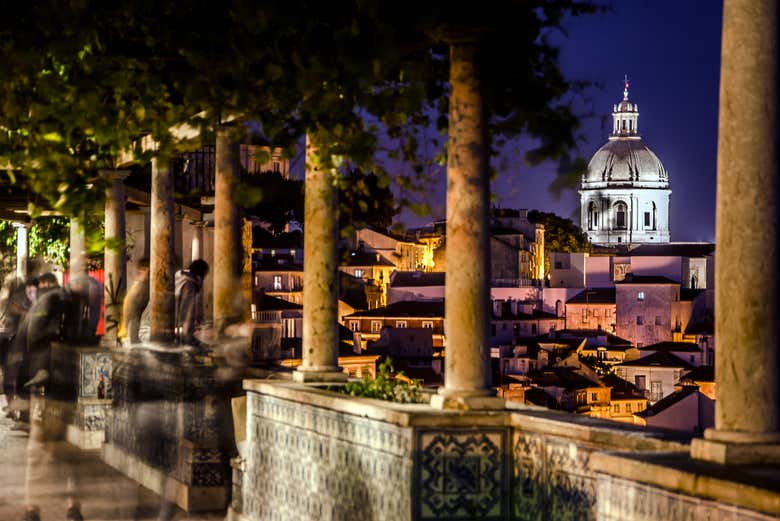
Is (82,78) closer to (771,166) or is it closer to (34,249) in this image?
(771,166)

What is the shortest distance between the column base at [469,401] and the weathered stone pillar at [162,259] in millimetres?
7476

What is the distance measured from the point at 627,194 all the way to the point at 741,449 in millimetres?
179055

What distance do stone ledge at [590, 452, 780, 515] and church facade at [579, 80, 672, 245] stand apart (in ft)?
579

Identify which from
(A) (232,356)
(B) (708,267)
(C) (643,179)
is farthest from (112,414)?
(C) (643,179)

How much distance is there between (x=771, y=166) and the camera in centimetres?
534

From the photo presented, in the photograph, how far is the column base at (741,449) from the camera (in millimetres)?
5199

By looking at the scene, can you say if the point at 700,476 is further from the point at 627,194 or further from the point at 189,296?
the point at 627,194

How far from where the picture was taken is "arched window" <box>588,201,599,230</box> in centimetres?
18438

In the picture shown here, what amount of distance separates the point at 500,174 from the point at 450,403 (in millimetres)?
1300

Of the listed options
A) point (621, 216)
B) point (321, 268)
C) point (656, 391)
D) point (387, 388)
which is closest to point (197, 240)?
point (321, 268)

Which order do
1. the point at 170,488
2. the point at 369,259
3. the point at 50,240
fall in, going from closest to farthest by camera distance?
the point at 170,488 < the point at 50,240 < the point at 369,259

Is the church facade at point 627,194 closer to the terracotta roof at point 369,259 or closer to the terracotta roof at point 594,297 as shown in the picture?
the terracotta roof at point 594,297

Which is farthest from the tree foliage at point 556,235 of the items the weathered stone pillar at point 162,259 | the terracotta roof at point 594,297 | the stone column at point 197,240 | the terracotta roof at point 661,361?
the weathered stone pillar at point 162,259

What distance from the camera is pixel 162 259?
14461mm
